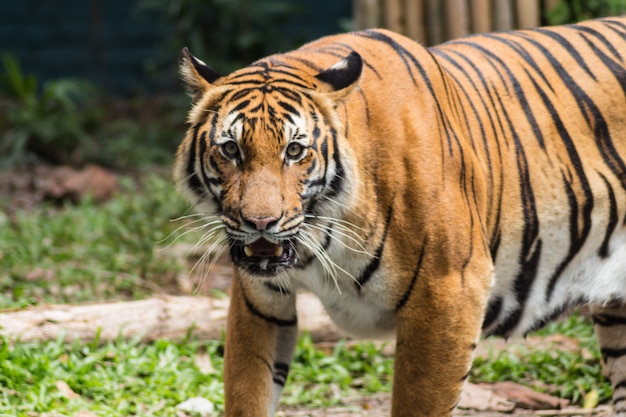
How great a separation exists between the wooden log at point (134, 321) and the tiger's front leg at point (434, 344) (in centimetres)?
127

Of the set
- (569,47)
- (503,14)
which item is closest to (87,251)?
(503,14)

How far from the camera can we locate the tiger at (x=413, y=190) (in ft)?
9.49

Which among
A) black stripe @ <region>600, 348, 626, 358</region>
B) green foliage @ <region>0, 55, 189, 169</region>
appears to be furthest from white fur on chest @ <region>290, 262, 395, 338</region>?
green foliage @ <region>0, 55, 189, 169</region>

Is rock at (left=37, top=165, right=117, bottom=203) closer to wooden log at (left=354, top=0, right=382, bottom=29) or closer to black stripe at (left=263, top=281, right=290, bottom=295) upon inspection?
wooden log at (left=354, top=0, right=382, bottom=29)

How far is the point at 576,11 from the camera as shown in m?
6.03

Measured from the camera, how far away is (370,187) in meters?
2.99

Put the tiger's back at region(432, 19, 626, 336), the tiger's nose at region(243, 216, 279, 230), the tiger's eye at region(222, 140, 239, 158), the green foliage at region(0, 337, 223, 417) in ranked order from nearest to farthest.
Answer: the tiger's nose at region(243, 216, 279, 230)
the tiger's eye at region(222, 140, 239, 158)
the tiger's back at region(432, 19, 626, 336)
the green foliage at region(0, 337, 223, 417)

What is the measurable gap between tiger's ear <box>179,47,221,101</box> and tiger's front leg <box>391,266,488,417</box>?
0.95 meters

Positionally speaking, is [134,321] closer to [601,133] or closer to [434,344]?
[434,344]

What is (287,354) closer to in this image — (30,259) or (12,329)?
(12,329)

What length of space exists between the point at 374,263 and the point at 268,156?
1.74ft

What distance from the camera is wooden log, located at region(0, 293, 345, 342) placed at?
4289mm

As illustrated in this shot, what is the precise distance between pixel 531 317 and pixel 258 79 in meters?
1.36

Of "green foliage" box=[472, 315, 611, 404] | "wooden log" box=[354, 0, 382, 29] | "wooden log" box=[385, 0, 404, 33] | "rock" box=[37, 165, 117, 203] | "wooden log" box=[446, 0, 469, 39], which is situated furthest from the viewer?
"rock" box=[37, 165, 117, 203]
